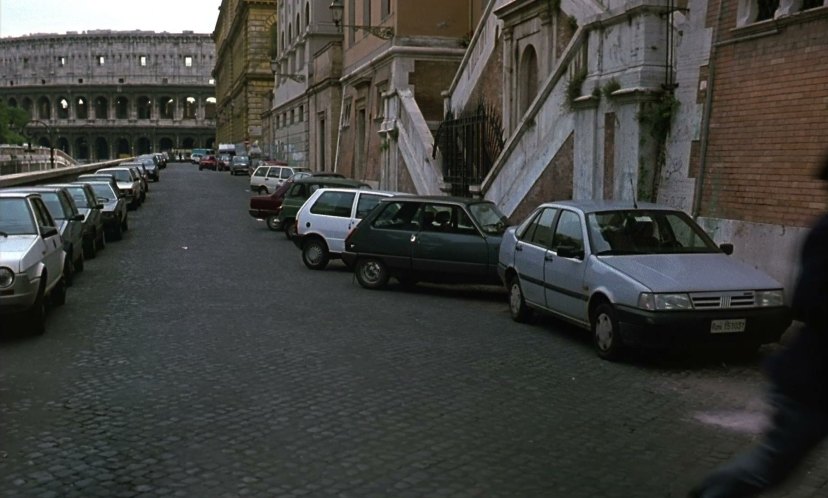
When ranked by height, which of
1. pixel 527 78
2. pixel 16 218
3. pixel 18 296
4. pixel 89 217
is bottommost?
pixel 18 296

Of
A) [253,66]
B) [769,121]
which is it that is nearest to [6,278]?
[769,121]

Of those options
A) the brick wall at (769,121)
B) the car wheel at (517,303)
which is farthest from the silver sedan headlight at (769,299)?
the car wheel at (517,303)

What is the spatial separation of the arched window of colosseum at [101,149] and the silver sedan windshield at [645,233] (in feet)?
435

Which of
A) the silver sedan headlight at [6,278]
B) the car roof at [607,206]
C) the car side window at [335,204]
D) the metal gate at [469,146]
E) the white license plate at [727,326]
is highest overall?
the metal gate at [469,146]

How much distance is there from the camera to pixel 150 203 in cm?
3703

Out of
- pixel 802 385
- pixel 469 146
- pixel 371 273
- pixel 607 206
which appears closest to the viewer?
pixel 802 385

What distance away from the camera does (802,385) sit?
11.8 feet

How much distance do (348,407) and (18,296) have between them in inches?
172

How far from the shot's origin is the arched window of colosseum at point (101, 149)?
438 ft

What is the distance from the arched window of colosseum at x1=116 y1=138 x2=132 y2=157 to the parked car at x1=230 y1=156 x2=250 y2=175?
70.5 metres

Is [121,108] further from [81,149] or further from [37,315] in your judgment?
[37,315]

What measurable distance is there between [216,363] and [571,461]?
12.6 feet

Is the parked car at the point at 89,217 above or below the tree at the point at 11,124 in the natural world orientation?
below

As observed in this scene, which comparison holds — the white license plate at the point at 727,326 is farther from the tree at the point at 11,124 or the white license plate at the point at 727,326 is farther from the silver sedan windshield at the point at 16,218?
the tree at the point at 11,124
